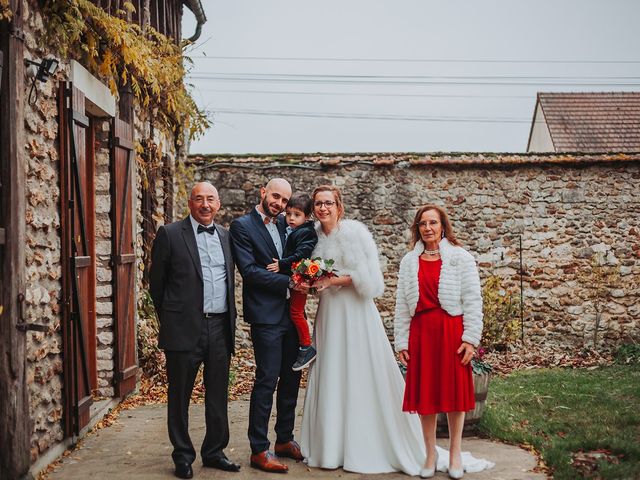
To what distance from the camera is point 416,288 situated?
4.86 metres

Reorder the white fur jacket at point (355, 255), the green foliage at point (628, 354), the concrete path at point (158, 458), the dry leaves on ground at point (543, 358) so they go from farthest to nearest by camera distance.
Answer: the green foliage at point (628, 354)
the dry leaves on ground at point (543, 358)
the white fur jacket at point (355, 255)
the concrete path at point (158, 458)

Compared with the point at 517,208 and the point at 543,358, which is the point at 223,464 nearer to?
the point at 543,358

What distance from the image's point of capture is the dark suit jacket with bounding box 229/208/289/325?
4.86 m

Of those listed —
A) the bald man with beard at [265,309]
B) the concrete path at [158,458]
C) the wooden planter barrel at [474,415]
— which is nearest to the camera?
the concrete path at [158,458]

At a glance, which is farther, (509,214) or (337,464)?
(509,214)

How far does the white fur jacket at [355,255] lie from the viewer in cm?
497

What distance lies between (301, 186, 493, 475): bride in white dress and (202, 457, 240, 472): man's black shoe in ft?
1.84

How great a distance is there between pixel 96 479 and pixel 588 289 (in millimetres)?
8860

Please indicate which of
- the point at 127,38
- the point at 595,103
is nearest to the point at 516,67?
the point at 595,103

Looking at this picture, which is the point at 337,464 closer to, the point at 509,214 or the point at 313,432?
the point at 313,432

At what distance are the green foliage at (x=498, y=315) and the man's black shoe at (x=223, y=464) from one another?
638 centimetres

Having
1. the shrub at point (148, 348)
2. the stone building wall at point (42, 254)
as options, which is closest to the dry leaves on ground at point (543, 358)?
the shrub at point (148, 348)

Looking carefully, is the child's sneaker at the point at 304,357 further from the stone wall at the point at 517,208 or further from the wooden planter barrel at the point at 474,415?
the stone wall at the point at 517,208

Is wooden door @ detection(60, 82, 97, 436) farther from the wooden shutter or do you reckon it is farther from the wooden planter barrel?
the wooden planter barrel
